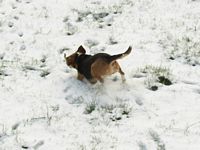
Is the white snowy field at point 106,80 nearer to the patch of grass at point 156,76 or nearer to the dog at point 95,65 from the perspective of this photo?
the patch of grass at point 156,76

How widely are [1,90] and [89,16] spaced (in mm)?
3226

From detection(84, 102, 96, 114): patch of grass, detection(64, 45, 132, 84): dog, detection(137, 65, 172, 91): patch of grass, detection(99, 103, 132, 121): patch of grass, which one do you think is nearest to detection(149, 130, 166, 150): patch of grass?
detection(99, 103, 132, 121): patch of grass

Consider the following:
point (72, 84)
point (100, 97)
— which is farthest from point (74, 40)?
point (100, 97)

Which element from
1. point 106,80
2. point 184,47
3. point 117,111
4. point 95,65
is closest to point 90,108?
point 117,111

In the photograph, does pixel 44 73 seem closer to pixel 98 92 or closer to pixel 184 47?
pixel 98 92

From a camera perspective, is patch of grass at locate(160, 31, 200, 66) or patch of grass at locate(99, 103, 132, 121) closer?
patch of grass at locate(99, 103, 132, 121)

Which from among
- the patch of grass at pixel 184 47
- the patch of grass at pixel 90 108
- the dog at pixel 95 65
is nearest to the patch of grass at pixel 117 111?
the patch of grass at pixel 90 108

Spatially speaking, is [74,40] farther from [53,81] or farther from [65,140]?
[65,140]

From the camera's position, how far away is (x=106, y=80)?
7402mm

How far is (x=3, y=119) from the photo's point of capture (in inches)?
256

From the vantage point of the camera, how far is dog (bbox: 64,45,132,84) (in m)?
6.87

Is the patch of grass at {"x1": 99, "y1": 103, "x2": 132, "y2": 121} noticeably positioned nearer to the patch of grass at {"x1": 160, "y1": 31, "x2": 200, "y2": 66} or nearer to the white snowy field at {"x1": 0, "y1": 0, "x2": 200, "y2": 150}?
the white snowy field at {"x1": 0, "y1": 0, "x2": 200, "y2": 150}

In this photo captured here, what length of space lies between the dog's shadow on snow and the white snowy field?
0.02 metres

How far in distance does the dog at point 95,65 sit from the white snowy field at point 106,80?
0.20 metres
